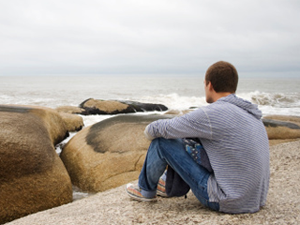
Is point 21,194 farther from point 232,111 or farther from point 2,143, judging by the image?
point 232,111

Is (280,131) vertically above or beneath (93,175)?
above

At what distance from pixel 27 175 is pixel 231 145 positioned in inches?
118

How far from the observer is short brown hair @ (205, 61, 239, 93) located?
2.29 meters

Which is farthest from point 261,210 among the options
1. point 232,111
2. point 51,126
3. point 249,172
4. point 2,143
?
point 51,126

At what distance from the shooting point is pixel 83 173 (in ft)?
17.1

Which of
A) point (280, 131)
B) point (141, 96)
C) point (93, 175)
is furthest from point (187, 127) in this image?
point (141, 96)

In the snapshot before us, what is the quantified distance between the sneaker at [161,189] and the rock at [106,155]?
2.11 metres

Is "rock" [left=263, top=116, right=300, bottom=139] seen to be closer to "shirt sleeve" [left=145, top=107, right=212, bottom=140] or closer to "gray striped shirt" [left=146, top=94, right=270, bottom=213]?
"gray striped shirt" [left=146, top=94, right=270, bottom=213]

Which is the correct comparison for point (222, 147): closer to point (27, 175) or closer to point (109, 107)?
point (27, 175)

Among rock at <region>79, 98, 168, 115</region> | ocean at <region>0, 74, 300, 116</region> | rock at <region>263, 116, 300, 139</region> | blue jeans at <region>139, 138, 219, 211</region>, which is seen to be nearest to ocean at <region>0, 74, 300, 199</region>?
ocean at <region>0, 74, 300, 116</region>

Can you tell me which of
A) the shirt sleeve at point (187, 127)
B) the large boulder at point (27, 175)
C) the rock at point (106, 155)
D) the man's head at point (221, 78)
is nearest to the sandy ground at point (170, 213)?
the shirt sleeve at point (187, 127)

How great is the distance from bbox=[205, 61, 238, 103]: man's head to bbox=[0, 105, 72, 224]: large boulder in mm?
2861

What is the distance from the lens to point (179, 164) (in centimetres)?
250

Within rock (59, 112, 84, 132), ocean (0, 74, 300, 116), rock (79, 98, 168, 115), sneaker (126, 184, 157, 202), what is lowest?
ocean (0, 74, 300, 116)
